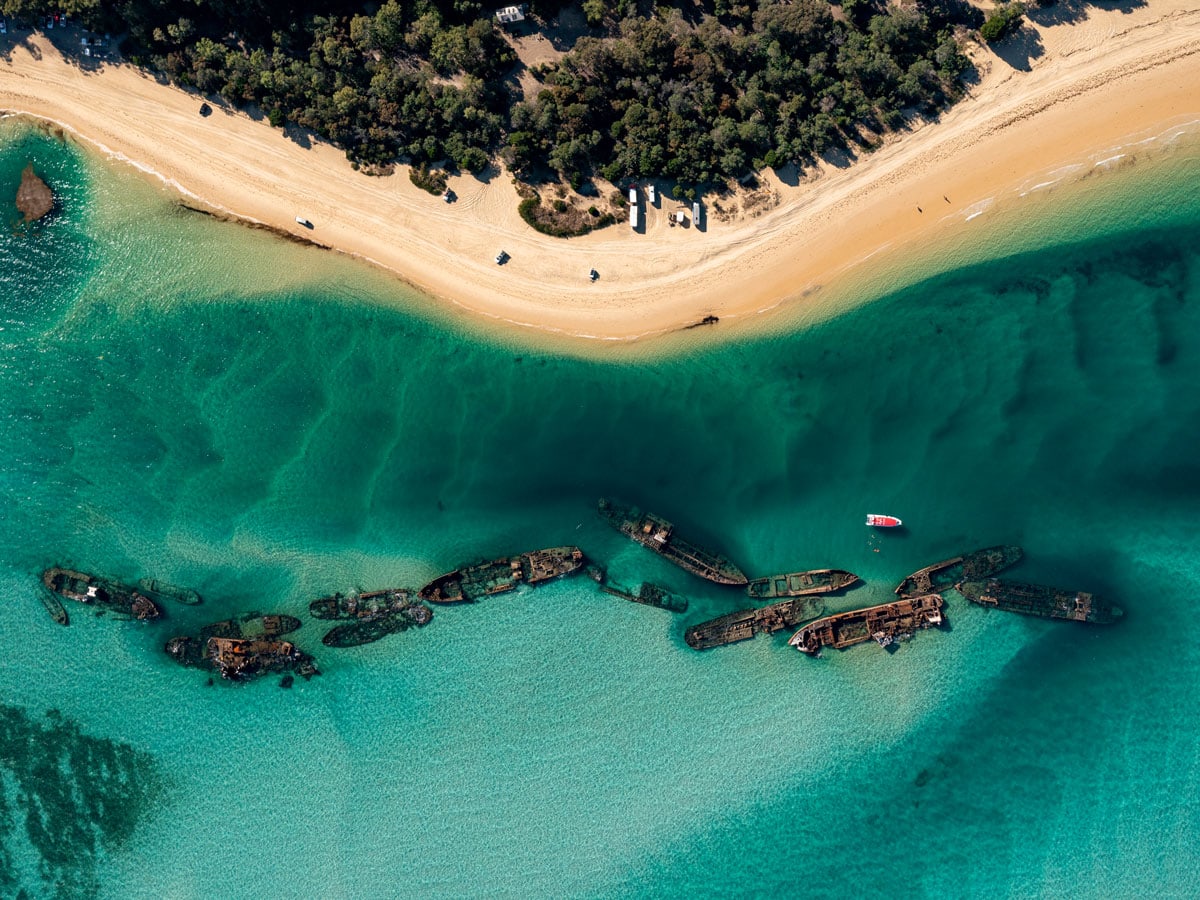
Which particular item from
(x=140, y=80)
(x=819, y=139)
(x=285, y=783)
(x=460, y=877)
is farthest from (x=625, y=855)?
(x=140, y=80)

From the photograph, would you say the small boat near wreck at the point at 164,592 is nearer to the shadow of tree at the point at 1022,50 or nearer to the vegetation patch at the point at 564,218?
the vegetation patch at the point at 564,218

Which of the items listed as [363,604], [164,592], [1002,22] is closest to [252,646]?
[164,592]

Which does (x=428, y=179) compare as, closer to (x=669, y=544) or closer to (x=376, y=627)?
(x=669, y=544)

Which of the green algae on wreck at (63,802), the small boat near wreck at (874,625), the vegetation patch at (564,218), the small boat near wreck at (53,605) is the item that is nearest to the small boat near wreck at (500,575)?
the small boat near wreck at (874,625)

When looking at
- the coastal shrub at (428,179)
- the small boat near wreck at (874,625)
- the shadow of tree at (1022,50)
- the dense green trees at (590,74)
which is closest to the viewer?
the dense green trees at (590,74)

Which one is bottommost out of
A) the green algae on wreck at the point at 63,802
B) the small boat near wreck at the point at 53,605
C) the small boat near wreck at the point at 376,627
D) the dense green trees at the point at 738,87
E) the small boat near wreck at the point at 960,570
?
the green algae on wreck at the point at 63,802

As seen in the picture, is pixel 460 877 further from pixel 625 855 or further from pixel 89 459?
pixel 89 459

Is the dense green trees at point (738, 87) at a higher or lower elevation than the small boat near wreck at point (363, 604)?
higher
